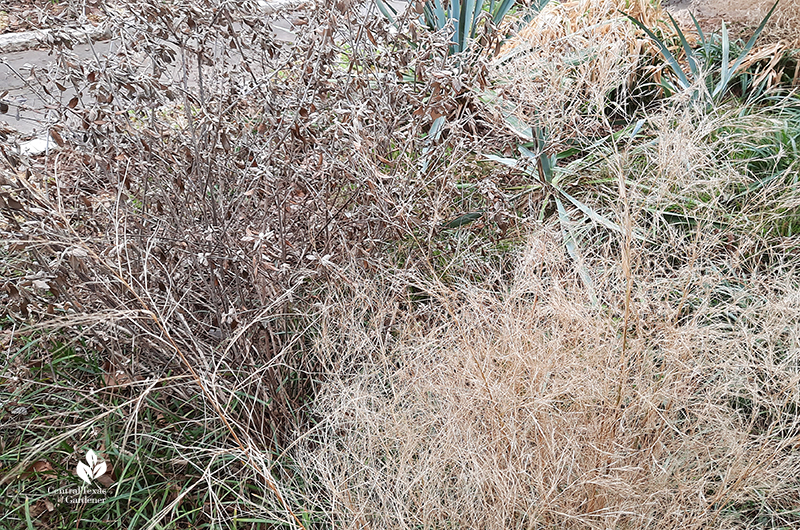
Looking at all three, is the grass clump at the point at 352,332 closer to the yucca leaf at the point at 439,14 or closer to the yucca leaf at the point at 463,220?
the yucca leaf at the point at 463,220

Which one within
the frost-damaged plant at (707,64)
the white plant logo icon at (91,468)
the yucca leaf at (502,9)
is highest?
the frost-damaged plant at (707,64)

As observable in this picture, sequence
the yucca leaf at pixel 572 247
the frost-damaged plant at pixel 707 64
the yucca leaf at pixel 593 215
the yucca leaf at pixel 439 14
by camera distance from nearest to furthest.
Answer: the yucca leaf at pixel 572 247, the yucca leaf at pixel 593 215, the frost-damaged plant at pixel 707 64, the yucca leaf at pixel 439 14

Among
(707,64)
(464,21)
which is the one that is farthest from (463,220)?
(707,64)

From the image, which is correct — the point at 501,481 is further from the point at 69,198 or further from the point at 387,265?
the point at 69,198

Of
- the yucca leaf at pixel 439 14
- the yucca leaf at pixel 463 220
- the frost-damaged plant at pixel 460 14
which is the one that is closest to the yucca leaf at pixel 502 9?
the frost-damaged plant at pixel 460 14

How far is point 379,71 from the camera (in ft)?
8.95

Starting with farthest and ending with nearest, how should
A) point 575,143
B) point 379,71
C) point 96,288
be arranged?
1. point 575,143
2. point 379,71
3. point 96,288

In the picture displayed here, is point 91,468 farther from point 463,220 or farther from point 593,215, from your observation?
point 593,215

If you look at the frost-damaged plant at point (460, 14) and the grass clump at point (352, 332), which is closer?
the grass clump at point (352, 332)

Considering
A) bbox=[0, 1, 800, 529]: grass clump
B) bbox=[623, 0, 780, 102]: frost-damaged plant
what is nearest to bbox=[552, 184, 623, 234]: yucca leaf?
bbox=[0, 1, 800, 529]: grass clump

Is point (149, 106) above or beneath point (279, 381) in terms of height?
above

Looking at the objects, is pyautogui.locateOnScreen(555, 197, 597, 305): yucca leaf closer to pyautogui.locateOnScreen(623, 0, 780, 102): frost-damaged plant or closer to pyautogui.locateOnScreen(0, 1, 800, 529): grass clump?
pyautogui.locateOnScreen(0, 1, 800, 529): grass clump

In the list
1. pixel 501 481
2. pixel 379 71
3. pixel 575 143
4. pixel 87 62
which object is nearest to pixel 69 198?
pixel 87 62

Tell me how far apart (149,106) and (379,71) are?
105cm
